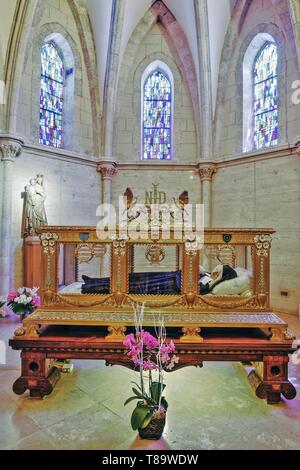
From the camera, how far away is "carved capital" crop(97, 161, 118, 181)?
8656 mm

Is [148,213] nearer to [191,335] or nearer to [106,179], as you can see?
[191,335]

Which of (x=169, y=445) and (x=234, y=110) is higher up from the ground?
(x=234, y=110)

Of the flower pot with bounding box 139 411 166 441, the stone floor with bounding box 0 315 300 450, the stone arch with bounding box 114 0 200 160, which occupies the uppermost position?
the stone arch with bounding box 114 0 200 160

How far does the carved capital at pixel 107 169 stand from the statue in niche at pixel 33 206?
194 centimetres

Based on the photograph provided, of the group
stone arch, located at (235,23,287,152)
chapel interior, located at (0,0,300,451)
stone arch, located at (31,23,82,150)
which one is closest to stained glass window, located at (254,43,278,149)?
chapel interior, located at (0,0,300,451)

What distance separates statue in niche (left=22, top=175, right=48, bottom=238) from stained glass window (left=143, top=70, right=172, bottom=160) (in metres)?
3.49

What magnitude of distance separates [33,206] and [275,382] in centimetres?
632

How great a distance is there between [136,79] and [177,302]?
8047 mm

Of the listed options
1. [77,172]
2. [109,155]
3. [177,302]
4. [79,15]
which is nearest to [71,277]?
[77,172]

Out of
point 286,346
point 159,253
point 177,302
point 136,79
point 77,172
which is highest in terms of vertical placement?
point 136,79

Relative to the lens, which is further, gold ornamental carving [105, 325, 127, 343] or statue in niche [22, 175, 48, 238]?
statue in niche [22, 175, 48, 238]

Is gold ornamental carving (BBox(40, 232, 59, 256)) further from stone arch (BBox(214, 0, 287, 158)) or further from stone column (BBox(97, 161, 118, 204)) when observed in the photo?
stone arch (BBox(214, 0, 287, 158))
